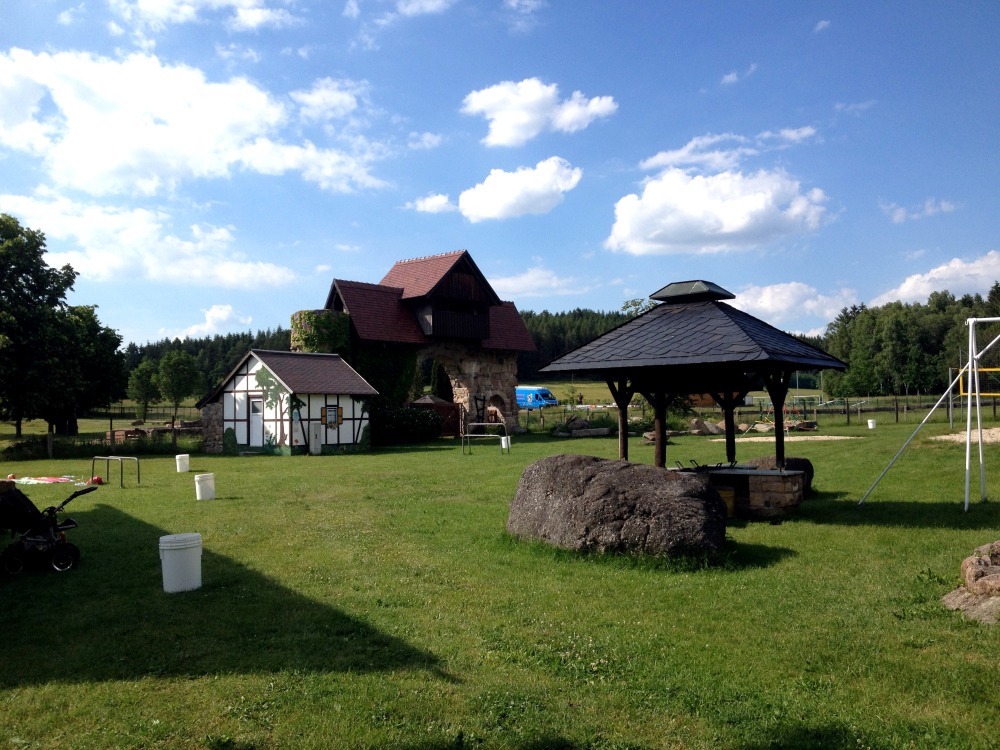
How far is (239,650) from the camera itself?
6203 mm

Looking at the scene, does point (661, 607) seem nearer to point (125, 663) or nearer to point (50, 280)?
point (125, 663)

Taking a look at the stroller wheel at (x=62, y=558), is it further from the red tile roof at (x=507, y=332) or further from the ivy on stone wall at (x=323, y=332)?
the red tile roof at (x=507, y=332)

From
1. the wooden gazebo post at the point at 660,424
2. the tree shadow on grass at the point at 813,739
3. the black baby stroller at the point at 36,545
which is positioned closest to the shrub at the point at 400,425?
the wooden gazebo post at the point at 660,424

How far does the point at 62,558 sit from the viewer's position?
Answer: 9.25m

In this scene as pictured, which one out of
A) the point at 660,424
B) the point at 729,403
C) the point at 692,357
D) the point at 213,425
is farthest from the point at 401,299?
the point at 692,357

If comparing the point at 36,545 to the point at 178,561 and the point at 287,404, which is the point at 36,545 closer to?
the point at 178,561

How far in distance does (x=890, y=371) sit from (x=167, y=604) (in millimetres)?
79155

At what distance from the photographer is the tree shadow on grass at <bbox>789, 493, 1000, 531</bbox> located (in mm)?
10844

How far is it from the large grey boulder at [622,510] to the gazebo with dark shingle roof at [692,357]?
7.30 ft

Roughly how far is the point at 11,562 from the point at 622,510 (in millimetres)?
7470

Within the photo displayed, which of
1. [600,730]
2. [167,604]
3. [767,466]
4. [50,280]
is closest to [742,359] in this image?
[767,466]

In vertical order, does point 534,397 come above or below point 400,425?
above

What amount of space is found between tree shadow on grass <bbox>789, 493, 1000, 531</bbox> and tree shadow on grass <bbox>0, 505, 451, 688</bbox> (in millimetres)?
8093

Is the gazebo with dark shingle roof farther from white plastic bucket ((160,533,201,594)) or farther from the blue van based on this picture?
the blue van
